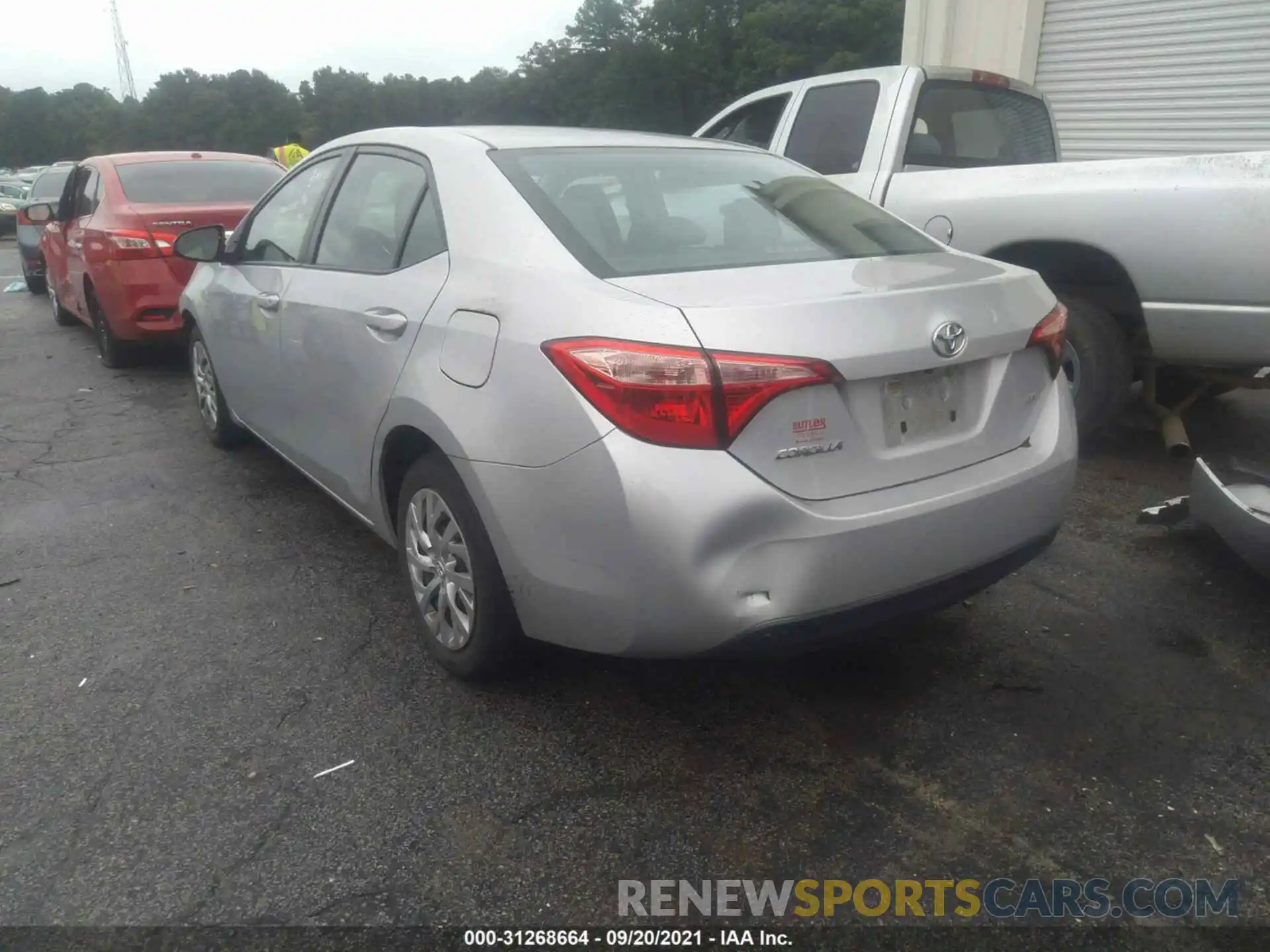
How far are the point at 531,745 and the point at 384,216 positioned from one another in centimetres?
181

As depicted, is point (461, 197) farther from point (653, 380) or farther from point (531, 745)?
point (531, 745)

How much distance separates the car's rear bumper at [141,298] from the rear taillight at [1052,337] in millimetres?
5988

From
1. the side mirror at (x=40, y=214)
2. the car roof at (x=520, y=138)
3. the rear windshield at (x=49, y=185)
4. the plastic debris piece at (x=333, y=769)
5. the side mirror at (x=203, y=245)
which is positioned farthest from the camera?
the rear windshield at (x=49, y=185)

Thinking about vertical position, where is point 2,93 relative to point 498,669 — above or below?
above

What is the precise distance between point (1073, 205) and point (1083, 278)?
0.51m

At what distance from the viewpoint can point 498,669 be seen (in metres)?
2.92

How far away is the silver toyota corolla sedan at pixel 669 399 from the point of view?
7.45 feet

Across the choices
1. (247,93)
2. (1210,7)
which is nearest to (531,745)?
(1210,7)

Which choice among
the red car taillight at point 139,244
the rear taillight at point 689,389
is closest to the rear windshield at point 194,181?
the red car taillight at point 139,244

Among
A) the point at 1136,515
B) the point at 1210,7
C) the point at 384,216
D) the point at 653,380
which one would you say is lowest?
the point at 1136,515

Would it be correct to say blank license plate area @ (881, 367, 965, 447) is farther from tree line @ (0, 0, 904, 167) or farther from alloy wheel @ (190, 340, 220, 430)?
tree line @ (0, 0, 904, 167)

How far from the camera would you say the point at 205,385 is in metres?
5.42

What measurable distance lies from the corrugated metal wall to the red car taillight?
745cm

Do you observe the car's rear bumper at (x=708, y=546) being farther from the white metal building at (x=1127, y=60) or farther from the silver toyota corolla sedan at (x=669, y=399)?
the white metal building at (x=1127, y=60)
